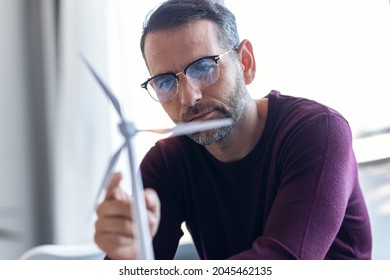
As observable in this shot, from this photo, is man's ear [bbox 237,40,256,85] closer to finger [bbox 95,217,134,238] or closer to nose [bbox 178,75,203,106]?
nose [bbox 178,75,203,106]

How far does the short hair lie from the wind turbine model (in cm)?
13

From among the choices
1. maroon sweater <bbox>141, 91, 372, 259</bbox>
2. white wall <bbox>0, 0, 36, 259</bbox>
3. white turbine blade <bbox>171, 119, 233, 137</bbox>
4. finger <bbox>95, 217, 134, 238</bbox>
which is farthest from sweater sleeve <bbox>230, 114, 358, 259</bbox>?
white wall <bbox>0, 0, 36, 259</bbox>

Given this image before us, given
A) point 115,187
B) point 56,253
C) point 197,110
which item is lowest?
point 56,253

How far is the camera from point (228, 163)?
2.74 feet

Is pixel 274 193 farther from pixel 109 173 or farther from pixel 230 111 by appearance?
pixel 109 173

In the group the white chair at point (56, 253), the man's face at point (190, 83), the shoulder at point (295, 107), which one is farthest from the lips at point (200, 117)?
the white chair at point (56, 253)

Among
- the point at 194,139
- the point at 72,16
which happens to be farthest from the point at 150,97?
the point at 72,16

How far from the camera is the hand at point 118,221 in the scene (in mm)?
790

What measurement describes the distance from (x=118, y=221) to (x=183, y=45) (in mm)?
307

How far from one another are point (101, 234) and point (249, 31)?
424 mm

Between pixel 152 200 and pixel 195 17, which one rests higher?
pixel 195 17

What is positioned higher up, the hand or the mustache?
the mustache

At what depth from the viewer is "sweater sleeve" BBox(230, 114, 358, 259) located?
2.53 ft

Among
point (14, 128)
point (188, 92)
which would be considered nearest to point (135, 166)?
point (188, 92)
